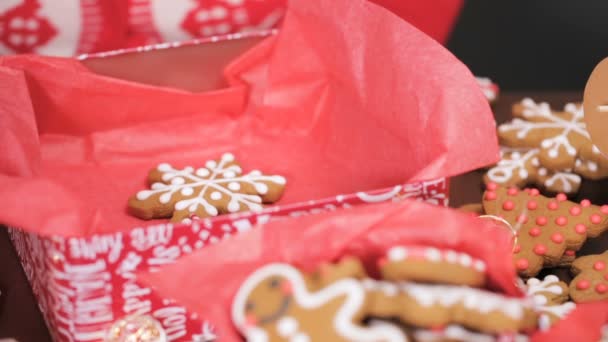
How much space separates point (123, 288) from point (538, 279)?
0.40 metres

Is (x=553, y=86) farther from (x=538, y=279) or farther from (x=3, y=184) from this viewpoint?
(x=3, y=184)

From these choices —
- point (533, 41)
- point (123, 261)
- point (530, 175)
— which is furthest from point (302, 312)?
point (533, 41)

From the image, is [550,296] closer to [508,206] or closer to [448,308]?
[508,206]

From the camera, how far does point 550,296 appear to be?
0.72 meters

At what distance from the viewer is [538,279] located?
76 cm

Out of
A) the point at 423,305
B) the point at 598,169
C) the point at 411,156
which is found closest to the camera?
the point at 423,305

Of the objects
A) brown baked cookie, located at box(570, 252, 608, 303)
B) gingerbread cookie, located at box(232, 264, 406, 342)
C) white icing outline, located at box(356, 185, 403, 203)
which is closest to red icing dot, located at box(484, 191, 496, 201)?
brown baked cookie, located at box(570, 252, 608, 303)

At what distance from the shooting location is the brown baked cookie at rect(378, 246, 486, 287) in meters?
0.54

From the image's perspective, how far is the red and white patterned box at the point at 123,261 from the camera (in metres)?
0.59

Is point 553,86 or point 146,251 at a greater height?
point 146,251

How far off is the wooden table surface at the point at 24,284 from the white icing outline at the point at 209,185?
0.14 metres

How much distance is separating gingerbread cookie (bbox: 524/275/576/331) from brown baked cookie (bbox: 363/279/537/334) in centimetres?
18

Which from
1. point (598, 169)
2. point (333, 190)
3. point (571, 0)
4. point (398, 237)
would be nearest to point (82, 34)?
point (333, 190)

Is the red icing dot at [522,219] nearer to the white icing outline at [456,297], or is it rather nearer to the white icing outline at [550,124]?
the white icing outline at [550,124]
